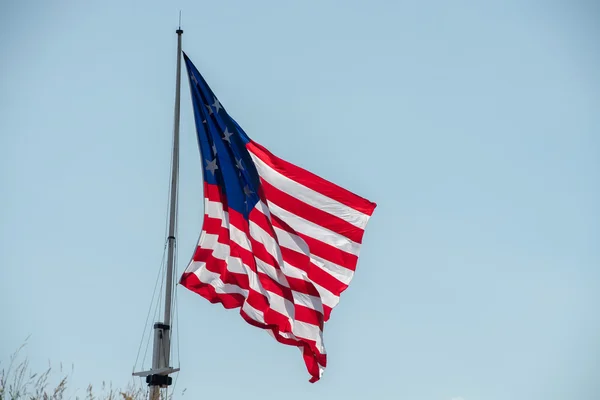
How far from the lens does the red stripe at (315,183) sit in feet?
70.3

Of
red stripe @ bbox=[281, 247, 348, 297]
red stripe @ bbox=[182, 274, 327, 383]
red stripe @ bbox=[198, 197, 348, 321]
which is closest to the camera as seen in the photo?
red stripe @ bbox=[182, 274, 327, 383]

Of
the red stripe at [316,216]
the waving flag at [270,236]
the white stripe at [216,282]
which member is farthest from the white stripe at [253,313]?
the red stripe at [316,216]

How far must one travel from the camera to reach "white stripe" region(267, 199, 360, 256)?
69.8 ft

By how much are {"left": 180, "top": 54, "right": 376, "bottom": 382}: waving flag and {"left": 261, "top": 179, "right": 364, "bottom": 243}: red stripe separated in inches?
0.8

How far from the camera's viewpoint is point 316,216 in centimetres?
2150

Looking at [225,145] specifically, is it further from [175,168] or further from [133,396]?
[133,396]

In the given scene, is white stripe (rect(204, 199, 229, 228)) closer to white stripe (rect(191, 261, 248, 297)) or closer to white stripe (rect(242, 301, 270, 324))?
white stripe (rect(191, 261, 248, 297))

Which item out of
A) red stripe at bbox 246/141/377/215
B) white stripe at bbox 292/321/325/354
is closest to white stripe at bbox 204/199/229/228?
red stripe at bbox 246/141/377/215

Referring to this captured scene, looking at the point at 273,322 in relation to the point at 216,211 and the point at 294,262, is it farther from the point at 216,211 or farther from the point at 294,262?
the point at 216,211

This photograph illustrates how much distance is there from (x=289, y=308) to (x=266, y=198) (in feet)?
7.98

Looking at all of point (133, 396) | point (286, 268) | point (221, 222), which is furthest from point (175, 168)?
point (133, 396)

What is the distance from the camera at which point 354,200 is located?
856 inches

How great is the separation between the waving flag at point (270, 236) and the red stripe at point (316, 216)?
2cm

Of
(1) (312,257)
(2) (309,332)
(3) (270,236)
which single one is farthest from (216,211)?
(2) (309,332)
